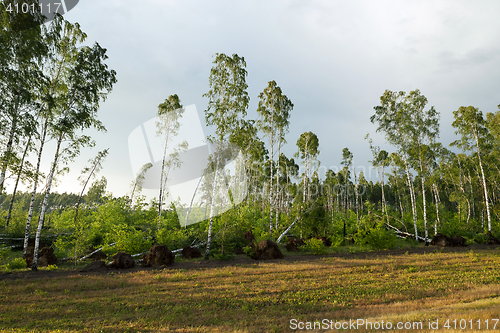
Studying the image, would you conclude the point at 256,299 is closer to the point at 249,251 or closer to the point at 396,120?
the point at 249,251

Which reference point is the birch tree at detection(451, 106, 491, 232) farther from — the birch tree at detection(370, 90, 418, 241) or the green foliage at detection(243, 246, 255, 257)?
the green foliage at detection(243, 246, 255, 257)

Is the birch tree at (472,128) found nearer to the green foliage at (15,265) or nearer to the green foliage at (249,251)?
the green foliage at (249,251)

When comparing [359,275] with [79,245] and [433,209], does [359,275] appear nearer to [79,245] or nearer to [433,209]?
[79,245]

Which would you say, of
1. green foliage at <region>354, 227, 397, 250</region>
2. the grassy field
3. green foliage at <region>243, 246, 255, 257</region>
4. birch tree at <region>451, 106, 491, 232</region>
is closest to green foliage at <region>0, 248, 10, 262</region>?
the grassy field

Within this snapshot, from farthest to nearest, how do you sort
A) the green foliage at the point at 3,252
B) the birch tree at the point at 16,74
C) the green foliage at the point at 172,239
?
the green foliage at the point at 172,239
the green foliage at the point at 3,252
the birch tree at the point at 16,74

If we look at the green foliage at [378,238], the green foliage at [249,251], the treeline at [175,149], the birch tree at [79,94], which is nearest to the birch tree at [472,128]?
the treeline at [175,149]

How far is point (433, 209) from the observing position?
45.1m

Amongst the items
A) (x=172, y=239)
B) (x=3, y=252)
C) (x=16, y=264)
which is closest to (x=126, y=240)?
(x=172, y=239)

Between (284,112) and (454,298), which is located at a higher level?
(284,112)

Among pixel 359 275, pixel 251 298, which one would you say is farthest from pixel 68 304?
pixel 359 275

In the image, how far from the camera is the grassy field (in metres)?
7.36

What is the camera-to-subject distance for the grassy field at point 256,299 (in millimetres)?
7355

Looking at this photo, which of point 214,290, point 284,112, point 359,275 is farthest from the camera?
point 284,112

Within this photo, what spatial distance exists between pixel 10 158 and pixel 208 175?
30.9 m
